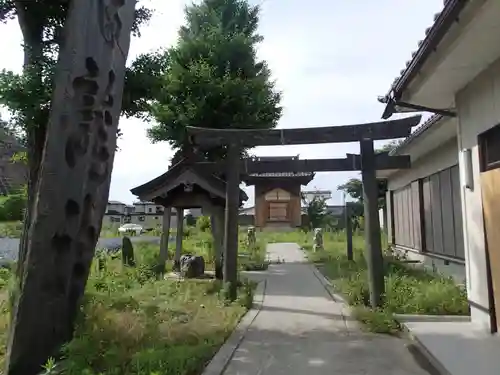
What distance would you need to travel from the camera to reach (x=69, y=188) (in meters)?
4.32

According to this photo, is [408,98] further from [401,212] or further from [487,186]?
[401,212]

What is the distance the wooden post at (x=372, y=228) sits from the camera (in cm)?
659

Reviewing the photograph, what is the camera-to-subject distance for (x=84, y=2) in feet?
14.9

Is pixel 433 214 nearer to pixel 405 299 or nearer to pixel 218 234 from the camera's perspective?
pixel 405 299

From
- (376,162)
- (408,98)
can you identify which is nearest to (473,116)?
(408,98)

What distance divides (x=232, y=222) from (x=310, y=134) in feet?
6.68

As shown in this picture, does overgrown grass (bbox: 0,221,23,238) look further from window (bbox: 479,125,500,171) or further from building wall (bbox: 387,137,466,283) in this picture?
window (bbox: 479,125,500,171)

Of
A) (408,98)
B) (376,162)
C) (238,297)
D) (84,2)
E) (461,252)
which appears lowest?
(238,297)

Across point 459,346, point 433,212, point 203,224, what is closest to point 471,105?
point 459,346

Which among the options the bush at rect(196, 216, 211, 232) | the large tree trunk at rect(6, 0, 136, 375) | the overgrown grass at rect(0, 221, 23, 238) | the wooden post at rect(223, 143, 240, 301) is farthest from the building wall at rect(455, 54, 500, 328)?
the bush at rect(196, 216, 211, 232)

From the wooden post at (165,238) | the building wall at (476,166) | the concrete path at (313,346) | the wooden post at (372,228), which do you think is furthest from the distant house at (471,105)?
the wooden post at (165,238)

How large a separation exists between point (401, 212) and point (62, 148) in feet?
36.3

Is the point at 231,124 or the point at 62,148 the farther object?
the point at 231,124

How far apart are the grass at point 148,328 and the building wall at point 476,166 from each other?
3.14m
